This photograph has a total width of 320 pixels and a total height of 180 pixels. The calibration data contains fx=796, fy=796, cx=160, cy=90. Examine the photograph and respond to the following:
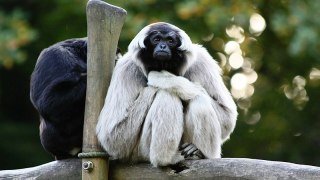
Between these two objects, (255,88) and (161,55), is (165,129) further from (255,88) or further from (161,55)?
(255,88)

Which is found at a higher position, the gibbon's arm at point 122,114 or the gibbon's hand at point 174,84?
the gibbon's hand at point 174,84

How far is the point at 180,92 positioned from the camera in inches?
317

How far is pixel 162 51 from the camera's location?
804 cm

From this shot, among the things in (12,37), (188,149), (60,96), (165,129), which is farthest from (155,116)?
(12,37)

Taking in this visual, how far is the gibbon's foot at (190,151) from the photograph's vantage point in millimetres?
7977

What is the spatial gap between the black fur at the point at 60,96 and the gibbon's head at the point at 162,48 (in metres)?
0.71

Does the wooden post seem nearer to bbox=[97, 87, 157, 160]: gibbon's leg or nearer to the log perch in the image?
bbox=[97, 87, 157, 160]: gibbon's leg

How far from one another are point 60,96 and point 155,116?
1108 mm

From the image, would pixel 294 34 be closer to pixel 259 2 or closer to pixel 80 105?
pixel 259 2

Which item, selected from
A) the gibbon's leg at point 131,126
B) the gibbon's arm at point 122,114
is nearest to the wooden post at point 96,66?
the gibbon's arm at point 122,114

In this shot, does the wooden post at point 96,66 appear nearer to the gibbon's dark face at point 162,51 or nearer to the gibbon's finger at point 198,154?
the gibbon's dark face at point 162,51

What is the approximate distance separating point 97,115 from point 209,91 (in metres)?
1.26

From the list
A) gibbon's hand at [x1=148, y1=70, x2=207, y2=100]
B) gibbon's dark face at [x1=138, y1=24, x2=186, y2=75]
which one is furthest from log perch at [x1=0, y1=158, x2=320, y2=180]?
gibbon's dark face at [x1=138, y1=24, x2=186, y2=75]

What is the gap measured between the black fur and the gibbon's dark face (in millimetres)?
779
